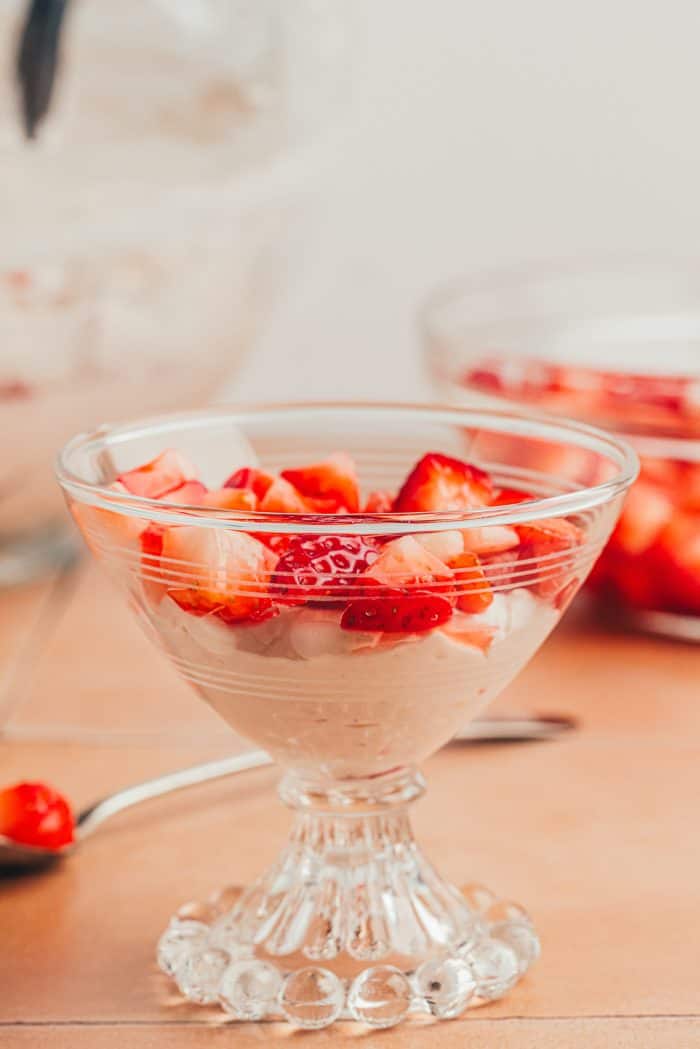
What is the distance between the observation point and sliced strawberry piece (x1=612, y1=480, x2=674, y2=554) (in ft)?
3.11

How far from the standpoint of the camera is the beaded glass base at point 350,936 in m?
0.56

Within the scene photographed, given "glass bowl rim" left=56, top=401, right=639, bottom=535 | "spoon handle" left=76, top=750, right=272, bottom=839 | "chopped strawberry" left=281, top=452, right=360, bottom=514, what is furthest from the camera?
"spoon handle" left=76, top=750, right=272, bottom=839

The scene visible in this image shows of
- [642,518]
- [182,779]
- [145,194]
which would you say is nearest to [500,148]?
[145,194]

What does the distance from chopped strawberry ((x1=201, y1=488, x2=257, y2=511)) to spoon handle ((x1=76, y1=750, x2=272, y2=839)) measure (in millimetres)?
185

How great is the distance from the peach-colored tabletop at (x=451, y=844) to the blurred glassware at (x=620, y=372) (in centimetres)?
6

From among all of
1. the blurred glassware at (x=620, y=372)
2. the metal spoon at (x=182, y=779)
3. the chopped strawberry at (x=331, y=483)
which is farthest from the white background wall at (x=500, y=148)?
the chopped strawberry at (x=331, y=483)

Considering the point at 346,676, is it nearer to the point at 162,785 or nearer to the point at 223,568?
the point at 223,568

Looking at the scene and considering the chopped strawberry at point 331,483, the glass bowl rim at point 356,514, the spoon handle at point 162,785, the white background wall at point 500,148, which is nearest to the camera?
the glass bowl rim at point 356,514

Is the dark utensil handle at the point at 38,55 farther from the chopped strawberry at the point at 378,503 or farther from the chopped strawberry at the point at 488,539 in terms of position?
the chopped strawberry at the point at 488,539

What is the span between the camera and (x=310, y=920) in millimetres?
597

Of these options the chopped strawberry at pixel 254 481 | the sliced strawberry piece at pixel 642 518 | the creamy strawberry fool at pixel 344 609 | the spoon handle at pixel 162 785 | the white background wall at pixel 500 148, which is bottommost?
the spoon handle at pixel 162 785

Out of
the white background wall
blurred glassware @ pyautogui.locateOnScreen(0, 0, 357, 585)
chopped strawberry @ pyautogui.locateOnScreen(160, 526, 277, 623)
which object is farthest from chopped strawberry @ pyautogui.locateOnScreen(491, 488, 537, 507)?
the white background wall

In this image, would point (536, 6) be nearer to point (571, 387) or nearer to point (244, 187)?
point (244, 187)

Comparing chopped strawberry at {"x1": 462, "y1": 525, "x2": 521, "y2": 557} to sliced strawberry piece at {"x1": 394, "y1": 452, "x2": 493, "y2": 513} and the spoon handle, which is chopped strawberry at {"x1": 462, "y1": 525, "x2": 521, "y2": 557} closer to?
sliced strawberry piece at {"x1": 394, "y1": 452, "x2": 493, "y2": 513}
